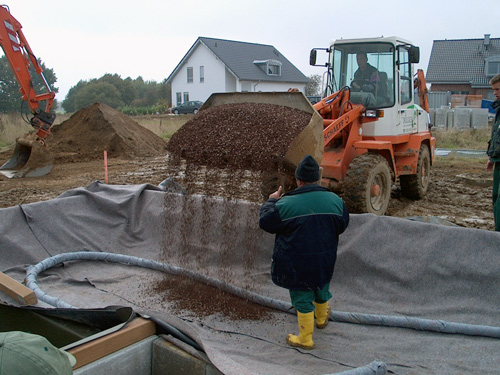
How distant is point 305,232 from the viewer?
3355mm

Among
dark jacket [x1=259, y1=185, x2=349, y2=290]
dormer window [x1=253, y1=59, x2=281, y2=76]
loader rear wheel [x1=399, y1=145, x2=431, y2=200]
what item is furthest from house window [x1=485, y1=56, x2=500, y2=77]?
dark jacket [x1=259, y1=185, x2=349, y2=290]

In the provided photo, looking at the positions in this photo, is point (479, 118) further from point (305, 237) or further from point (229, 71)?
point (229, 71)

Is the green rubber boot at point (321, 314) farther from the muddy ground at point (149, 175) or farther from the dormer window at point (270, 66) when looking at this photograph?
the dormer window at point (270, 66)

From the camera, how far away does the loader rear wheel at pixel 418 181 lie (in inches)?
324

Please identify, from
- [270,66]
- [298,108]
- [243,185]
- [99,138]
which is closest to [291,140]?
[243,185]

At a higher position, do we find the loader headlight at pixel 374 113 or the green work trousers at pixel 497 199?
the loader headlight at pixel 374 113

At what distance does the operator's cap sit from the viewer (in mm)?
1501

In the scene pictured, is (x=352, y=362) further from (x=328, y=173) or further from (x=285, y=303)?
(x=328, y=173)

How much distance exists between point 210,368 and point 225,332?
3.90 ft

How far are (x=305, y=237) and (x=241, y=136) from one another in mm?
1546

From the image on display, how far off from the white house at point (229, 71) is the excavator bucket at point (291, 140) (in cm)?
3149

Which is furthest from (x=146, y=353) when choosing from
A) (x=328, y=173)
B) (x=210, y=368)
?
(x=328, y=173)

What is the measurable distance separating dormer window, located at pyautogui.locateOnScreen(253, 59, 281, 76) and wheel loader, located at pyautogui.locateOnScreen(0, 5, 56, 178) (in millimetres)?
27998

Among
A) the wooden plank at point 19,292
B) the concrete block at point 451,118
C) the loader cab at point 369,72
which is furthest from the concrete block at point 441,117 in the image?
the wooden plank at point 19,292
